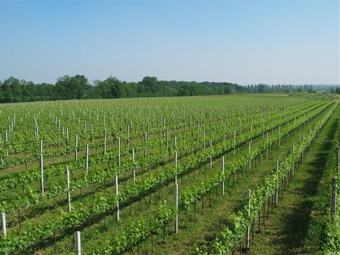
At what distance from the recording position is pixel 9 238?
6.69 meters

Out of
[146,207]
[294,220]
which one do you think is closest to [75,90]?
[146,207]

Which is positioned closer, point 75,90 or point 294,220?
point 294,220

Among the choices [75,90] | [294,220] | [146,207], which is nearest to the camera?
[294,220]

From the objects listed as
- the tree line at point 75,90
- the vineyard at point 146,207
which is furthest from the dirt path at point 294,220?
the tree line at point 75,90

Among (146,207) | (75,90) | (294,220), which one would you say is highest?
(75,90)

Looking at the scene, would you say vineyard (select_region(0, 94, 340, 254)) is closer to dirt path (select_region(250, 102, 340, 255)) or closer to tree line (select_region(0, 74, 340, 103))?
dirt path (select_region(250, 102, 340, 255))

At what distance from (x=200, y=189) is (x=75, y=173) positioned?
738 centimetres

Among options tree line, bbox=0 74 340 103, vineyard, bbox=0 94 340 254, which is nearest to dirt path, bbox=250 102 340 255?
vineyard, bbox=0 94 340 254

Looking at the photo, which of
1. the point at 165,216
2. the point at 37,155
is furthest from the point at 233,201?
the point at 37,155

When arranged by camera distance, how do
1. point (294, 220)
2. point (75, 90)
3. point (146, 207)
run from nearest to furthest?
point (294, 220) → point (146, 207) → point (75, 90)

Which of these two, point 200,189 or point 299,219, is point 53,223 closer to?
point 200,189

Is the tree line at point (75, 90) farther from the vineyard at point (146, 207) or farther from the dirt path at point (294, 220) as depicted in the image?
the dirt path at point (294, 220)

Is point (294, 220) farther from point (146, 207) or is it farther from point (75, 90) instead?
point (75, 90)

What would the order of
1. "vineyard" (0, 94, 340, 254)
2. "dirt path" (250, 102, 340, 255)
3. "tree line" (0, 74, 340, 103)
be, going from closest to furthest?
"vineyard" (0, 94, 340, 254), "dirt path" (250, 102, 340, 255), "tree line" (0, 74, 340, 103)
